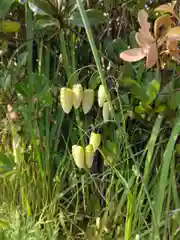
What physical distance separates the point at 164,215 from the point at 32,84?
17.0 inches

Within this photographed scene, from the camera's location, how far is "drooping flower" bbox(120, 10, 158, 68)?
62 centimetres

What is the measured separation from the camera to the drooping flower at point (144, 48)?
24.5 inches

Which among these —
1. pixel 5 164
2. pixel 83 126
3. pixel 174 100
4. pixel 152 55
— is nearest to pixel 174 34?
pixel 152 55

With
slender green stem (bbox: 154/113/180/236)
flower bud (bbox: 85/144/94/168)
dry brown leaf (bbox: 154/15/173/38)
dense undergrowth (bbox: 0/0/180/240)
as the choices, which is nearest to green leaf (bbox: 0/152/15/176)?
dense undergrowth (bbox: 0/0/180/240)

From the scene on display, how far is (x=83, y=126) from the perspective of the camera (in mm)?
902

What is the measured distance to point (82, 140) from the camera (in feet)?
2.82

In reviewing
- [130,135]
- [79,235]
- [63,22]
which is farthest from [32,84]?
[79,235]

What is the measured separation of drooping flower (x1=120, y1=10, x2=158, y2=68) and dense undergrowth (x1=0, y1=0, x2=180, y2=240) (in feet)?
0.24

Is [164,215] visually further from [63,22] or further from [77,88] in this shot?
[63,22]

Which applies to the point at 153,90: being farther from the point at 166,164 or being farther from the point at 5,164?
the point at 5,164

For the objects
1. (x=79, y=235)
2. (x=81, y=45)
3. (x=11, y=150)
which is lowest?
(x=79, y=235)

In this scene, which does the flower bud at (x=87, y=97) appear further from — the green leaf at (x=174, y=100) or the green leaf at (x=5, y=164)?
the green leaf at (x=5, y=164)

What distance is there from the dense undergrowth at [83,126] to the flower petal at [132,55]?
0.08 m

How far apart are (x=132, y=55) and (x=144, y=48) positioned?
3 cm
